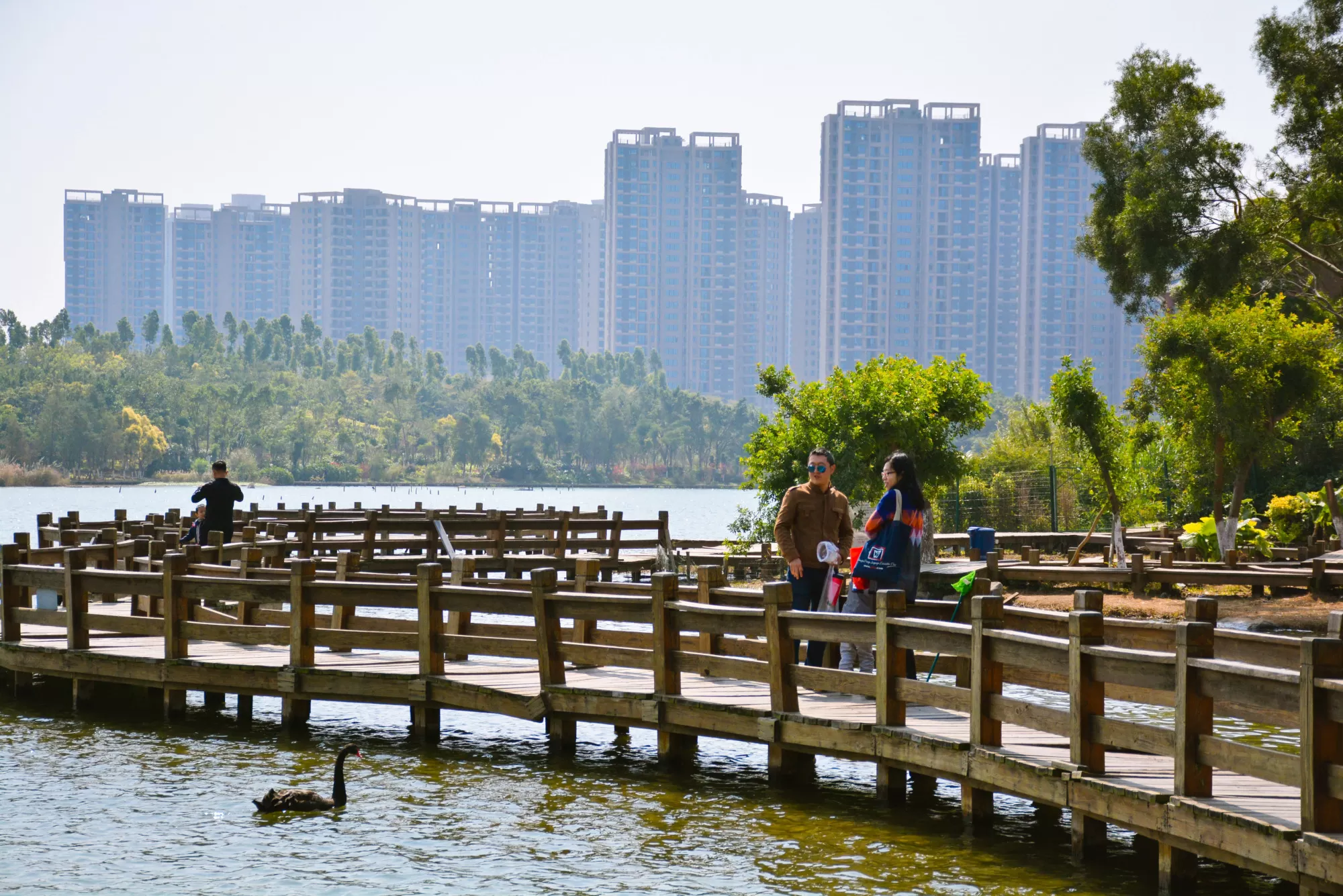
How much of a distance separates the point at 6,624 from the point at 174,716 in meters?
2.34

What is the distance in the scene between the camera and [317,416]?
149m

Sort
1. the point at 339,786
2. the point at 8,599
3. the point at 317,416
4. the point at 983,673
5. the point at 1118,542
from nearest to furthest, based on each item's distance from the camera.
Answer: the point at 983,673 → the point at 339,786 → the point at 8,599 → the point at 1118,542 → the point at 317,416

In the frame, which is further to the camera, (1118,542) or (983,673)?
(1118,542)

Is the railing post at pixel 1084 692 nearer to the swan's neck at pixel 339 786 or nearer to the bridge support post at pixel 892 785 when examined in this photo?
the bridge support post at pixel 892 785

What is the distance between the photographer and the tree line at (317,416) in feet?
409

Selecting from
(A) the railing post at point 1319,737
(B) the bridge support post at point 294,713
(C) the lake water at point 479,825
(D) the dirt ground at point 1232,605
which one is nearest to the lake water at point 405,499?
(D) the dirt ground at point 1232,605

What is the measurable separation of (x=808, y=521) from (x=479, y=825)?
11.7 feet

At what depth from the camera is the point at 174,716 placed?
13.7m

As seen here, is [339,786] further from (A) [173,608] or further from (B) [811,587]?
(B) [811,587]

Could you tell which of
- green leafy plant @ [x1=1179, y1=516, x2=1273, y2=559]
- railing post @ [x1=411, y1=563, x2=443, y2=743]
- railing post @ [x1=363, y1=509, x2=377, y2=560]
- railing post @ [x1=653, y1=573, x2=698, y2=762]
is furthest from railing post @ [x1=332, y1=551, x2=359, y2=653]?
green leafy plant @ [x1=1179, y1=516, x2=1273, y2=559]

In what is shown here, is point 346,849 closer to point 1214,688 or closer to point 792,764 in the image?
point 792,764

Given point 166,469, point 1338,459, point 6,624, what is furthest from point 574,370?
point 6,624

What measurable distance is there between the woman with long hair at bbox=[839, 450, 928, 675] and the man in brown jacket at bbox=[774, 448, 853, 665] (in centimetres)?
62

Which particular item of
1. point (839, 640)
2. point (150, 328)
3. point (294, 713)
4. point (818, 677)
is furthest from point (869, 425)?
point (150, 328)
